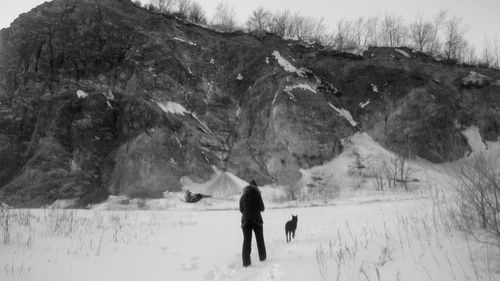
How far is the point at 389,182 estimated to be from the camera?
26.0m

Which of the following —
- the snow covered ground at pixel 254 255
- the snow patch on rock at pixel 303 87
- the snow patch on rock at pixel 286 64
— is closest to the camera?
the snow covered ground at pixel 254 255

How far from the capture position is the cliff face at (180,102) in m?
27.6

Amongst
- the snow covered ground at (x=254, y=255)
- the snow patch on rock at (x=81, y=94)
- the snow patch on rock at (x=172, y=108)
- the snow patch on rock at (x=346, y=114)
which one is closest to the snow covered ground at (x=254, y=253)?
the snow covered ground at (x=254, y=255)

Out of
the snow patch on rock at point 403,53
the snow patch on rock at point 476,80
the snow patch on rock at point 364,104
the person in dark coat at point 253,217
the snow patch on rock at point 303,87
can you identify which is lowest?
the person in dark coat at point 253,217

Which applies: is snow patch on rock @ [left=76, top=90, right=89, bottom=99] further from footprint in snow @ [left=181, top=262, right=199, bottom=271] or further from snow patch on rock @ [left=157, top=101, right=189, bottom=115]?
footprint in snow @ [left=181, top=262, right=199, bottom=271]

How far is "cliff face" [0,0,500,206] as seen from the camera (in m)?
27.6

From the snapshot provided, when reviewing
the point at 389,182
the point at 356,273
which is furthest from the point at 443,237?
the point at 389,182

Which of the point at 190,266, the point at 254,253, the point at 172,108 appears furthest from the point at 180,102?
the point at 190,266

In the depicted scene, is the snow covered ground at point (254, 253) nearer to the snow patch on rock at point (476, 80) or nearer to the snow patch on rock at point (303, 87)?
the snow patch on rock at point (303, 87)

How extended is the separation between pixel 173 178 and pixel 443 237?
2329 cm

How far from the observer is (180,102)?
3341 cm

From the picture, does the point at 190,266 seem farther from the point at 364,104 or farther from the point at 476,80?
the point at 476,80

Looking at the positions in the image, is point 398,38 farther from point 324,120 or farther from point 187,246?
point 187,246

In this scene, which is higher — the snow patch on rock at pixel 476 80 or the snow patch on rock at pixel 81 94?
the snow patch on rock at pixel 476 80
